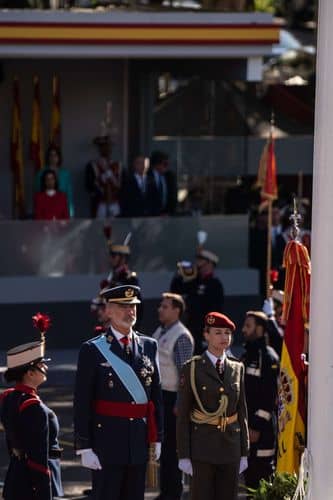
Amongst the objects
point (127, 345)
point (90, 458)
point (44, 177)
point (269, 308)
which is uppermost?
point (44, 177)

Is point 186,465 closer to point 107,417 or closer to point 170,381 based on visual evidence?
point 107,417

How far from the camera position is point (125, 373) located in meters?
8.91

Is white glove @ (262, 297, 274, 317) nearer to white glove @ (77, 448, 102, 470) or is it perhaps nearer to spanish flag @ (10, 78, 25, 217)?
white glove @ (77, 448, 102, 470)

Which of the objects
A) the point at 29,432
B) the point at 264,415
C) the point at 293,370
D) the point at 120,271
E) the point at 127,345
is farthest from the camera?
the point at 120,271

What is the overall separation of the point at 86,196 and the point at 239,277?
11.0ft

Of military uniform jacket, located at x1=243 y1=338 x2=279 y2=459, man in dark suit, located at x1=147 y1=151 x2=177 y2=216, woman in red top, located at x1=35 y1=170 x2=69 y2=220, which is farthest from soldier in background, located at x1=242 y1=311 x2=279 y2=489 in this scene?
man in dark suit, located at x1=147 y1=151 x2=177 y2=216

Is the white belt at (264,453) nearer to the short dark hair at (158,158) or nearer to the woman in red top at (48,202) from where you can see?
the woman in red top at (48,202)

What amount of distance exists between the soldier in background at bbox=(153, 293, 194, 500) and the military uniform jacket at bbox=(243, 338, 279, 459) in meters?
0.63

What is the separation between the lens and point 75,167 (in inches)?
849

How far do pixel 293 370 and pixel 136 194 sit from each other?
995 cm

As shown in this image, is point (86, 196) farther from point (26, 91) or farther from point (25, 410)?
point (25, 410)

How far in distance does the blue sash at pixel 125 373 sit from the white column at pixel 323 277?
2.30 metres

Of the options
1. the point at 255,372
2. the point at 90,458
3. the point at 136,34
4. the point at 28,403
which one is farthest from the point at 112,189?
the point at 28,403

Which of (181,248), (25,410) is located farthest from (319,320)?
(181,248)
